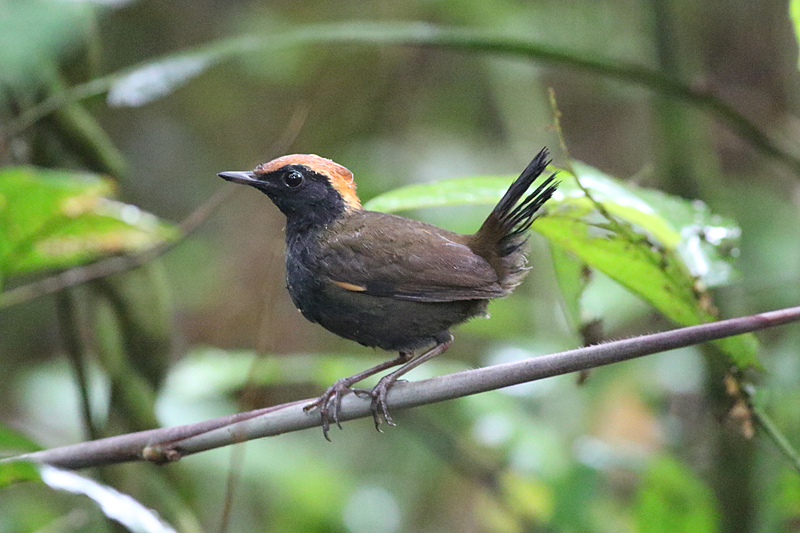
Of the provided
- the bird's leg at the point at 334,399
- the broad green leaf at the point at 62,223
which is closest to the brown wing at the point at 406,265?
the bird's leg at the point at 334,399

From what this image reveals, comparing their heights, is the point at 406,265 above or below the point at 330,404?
above

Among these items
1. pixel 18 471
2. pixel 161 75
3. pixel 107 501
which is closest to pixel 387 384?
pixel 107 501

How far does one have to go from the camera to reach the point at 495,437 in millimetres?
3746

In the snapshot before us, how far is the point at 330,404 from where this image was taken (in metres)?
2.50

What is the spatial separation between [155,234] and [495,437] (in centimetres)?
180

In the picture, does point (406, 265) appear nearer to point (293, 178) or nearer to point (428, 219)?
point (293, 178)

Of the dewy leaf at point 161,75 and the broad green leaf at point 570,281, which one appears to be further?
the dewy leaf at point 161,75

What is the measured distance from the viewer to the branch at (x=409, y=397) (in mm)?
1642

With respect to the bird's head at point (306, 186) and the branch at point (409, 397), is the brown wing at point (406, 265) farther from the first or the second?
the branch at point (409, 397)

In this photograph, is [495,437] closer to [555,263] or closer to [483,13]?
[555,263]

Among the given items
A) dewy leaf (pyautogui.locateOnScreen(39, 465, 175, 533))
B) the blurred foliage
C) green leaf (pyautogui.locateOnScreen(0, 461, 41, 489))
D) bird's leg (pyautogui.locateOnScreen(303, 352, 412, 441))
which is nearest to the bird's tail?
the blurred foliage

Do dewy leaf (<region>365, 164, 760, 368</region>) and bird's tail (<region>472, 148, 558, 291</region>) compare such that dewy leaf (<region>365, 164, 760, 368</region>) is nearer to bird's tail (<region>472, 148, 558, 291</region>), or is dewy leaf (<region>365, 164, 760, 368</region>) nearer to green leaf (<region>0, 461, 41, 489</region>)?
bird's tail (<region>472, 148, 558, 291</region>)

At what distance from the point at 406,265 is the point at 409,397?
0.73m

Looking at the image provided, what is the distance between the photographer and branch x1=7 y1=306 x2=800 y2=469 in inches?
64.6
